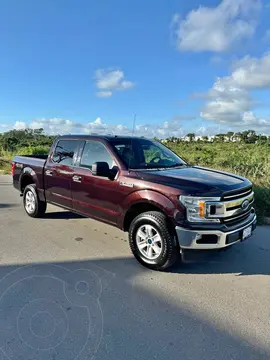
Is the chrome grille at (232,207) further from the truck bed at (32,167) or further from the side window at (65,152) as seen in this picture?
the truck bed at (32,167)

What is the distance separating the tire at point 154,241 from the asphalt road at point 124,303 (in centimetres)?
16

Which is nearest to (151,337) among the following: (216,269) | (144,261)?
(144,261)

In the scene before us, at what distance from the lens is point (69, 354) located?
7.63 feet

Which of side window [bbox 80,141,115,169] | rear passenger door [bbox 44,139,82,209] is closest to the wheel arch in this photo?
side window [bbox 80,141,115,169]

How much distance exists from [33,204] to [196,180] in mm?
3841

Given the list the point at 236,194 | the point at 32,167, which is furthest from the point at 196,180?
the point at 32,167

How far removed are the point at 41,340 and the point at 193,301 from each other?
5.23 feet

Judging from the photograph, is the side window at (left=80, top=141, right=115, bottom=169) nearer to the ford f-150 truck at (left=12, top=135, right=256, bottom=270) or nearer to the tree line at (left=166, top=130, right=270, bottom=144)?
the ford f-150 truck at (left=12, top=135, right=256, bottom=270)

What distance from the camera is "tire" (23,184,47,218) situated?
600cm

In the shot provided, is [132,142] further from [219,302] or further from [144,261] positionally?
[219,302]

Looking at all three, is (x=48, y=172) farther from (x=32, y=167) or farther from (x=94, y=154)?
(x=94, y=154)

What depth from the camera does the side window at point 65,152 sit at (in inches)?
205

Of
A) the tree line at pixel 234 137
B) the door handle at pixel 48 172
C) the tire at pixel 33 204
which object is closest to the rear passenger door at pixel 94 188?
the door handle at pixel 48 172

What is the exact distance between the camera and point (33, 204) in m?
6.11
